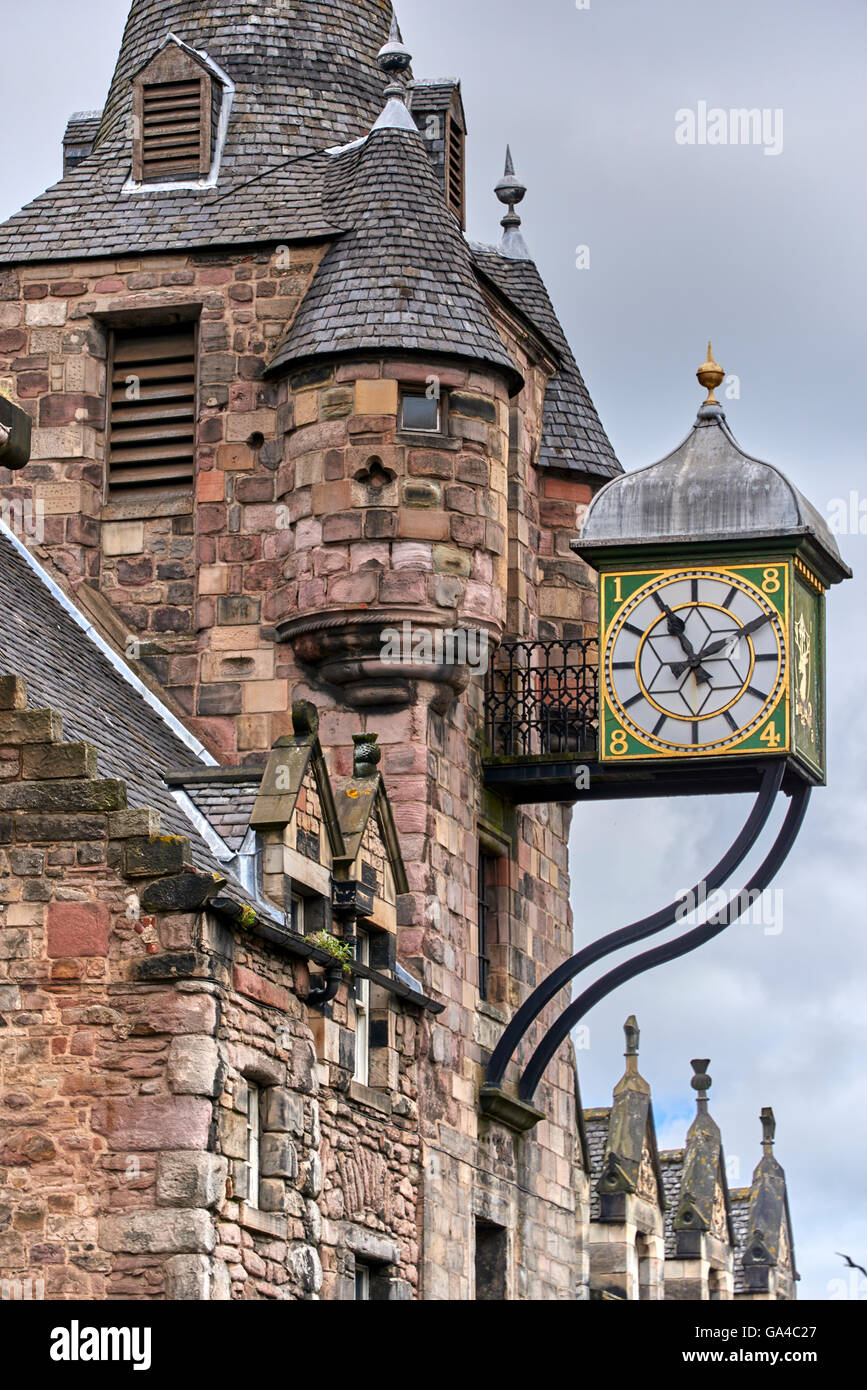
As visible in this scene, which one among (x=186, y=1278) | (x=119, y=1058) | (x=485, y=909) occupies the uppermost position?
(x=485, y=909)

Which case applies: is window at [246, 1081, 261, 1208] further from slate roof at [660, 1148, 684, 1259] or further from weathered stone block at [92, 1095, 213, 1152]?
slate roof at [660, 1148, 684, 1259]

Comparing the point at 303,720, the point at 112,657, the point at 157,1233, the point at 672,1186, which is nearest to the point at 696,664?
the point at 303,720

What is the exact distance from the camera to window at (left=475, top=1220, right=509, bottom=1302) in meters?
25.1

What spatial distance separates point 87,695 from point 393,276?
4622 millimetres

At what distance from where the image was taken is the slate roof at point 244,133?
84.9 ft

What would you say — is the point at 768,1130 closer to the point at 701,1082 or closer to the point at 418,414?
the point at 701,1082

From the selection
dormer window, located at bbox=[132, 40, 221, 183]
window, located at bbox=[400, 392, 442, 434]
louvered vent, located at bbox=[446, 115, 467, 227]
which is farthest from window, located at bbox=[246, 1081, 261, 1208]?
louvered vent, located at bbox=[446, 115, 467, 227]

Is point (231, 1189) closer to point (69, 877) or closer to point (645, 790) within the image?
point (69, 877)

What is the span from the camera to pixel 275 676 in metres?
24.7

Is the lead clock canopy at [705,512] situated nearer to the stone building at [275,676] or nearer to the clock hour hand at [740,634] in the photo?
the clock hour hand at [740,634]

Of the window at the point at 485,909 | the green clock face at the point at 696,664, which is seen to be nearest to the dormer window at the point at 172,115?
the green clock face at the point at 696,664

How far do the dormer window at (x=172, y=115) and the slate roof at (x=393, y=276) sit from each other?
1.45 meters

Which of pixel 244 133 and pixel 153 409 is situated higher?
pixel 244 133

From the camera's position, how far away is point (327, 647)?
24.2 meters
